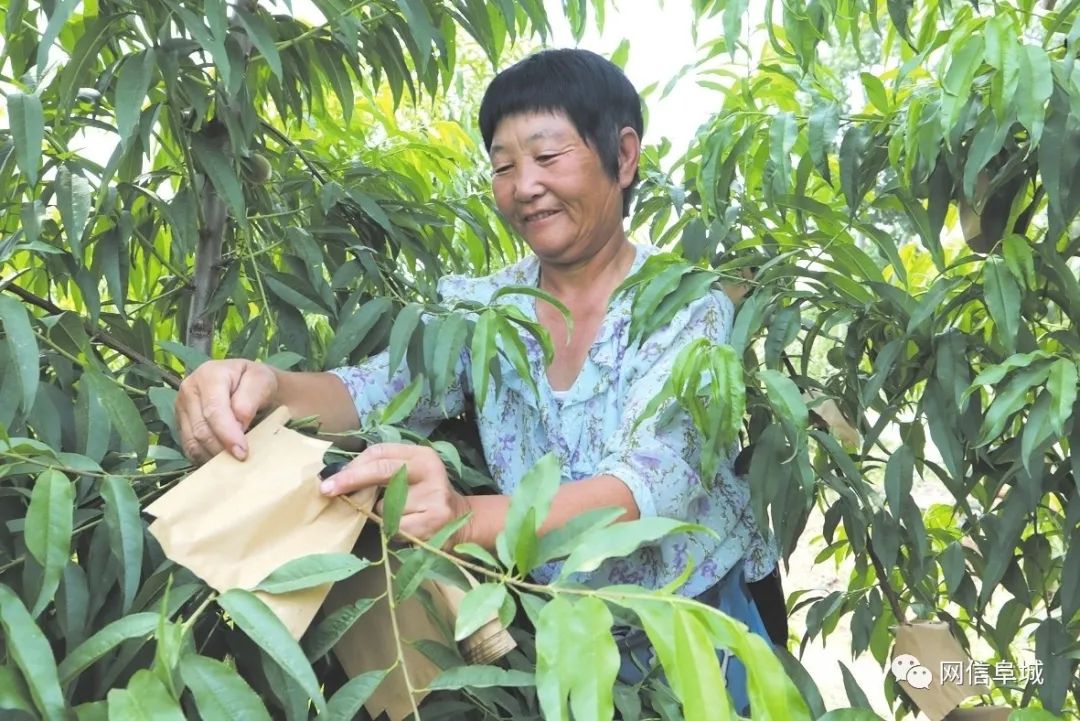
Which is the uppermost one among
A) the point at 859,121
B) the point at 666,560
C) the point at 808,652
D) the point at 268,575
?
the point at 859,121

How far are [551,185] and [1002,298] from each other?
387mm

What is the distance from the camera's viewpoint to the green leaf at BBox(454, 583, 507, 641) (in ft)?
1.73

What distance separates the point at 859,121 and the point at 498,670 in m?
0.60

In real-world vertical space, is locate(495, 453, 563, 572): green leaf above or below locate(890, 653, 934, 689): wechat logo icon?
above

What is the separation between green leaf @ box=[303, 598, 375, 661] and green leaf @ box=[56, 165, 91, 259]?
378 mm

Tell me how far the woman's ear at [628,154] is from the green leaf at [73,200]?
47 centimetres

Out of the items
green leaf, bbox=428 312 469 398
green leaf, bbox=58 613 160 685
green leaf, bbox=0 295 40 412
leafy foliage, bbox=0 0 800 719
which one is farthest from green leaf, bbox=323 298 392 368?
green leaf, bbox=58 613 160 685

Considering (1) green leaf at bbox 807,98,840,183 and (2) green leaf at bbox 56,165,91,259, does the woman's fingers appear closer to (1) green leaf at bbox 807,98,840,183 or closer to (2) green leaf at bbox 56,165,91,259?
(2) green leaf at bbox 56,165,91,259

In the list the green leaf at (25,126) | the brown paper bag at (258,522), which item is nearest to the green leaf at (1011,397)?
the brown paper bag at (258,522)

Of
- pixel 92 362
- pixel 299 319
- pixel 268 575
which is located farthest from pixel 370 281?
pixel 268 575

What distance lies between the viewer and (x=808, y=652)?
3.41 m

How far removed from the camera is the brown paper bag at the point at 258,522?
64cm

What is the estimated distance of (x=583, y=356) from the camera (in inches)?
42.4

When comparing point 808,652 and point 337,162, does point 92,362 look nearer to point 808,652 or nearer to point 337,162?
point 337,162
